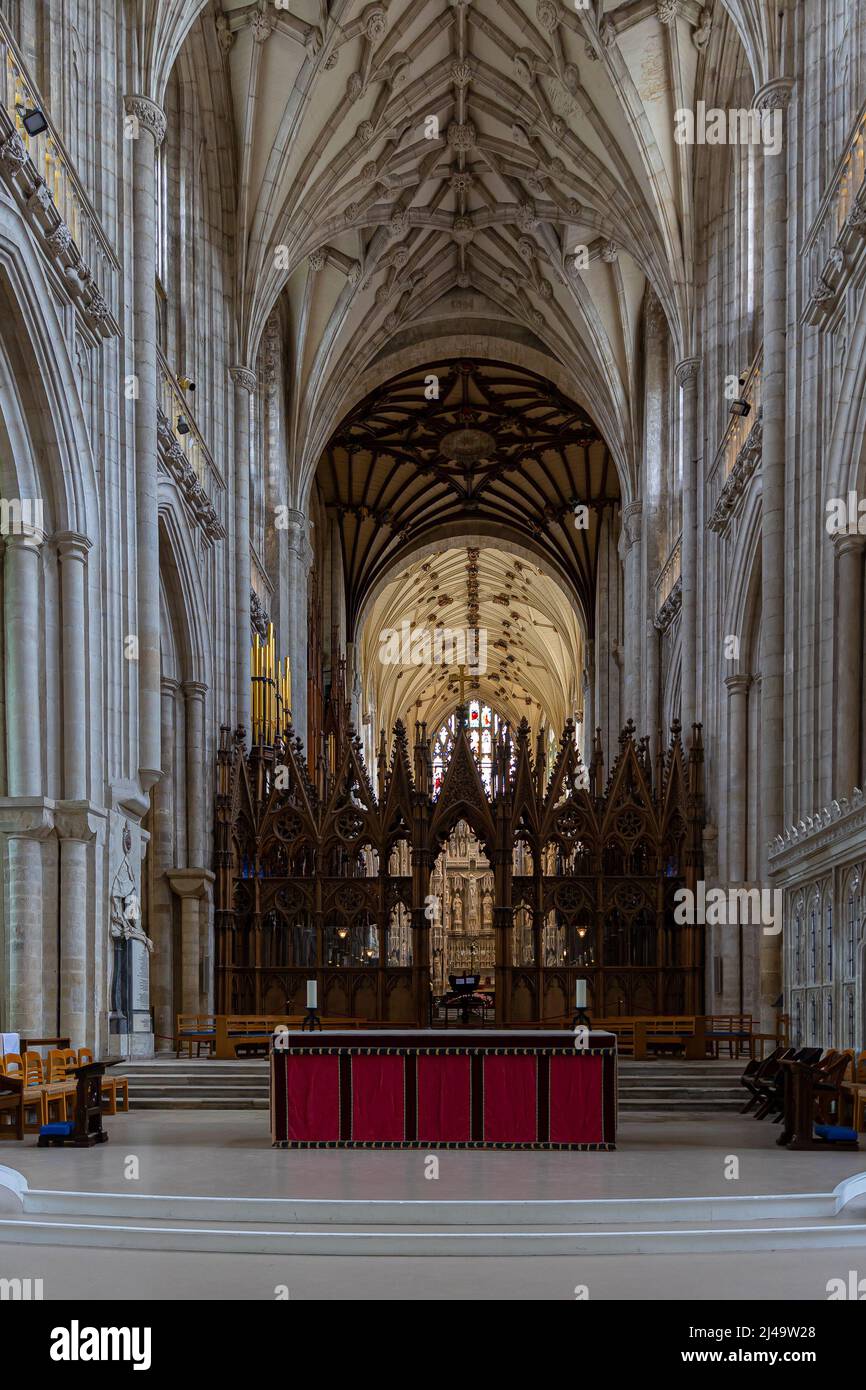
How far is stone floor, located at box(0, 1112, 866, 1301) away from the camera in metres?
6.60

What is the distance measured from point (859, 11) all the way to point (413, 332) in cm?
2053

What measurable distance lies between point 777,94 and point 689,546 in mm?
8595

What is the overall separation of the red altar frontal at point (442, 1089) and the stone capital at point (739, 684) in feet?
38.6

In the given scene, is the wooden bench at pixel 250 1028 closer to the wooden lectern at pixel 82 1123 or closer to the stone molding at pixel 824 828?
the stone molding at pixel 824 828

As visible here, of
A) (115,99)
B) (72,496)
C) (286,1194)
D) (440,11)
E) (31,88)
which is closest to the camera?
(286,1194)

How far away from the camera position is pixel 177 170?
23.6m

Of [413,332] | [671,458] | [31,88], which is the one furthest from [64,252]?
[413,332]

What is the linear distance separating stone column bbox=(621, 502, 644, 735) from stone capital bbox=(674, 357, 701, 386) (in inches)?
272

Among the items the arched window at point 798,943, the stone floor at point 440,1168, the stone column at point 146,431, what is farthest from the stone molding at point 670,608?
the stone floor at point 440,1168

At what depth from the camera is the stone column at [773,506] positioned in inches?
704

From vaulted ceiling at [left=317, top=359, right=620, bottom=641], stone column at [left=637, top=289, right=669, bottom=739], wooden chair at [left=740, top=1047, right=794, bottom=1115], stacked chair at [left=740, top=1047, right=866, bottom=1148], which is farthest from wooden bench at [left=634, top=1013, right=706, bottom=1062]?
vaulted ceiling at [left=317, top=359, right=620, bottom=641]

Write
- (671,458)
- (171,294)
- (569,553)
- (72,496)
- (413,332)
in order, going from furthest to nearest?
1. (569,553)
2. (413,332)
3. (671,458)
4. (171,294)
5. (72,496)

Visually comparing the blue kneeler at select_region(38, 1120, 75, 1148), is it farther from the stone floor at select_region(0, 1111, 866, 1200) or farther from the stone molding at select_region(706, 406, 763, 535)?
the stone molding at select_region(706, 406, 763, 535)

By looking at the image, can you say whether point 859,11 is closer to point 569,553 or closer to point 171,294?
point 171,294
